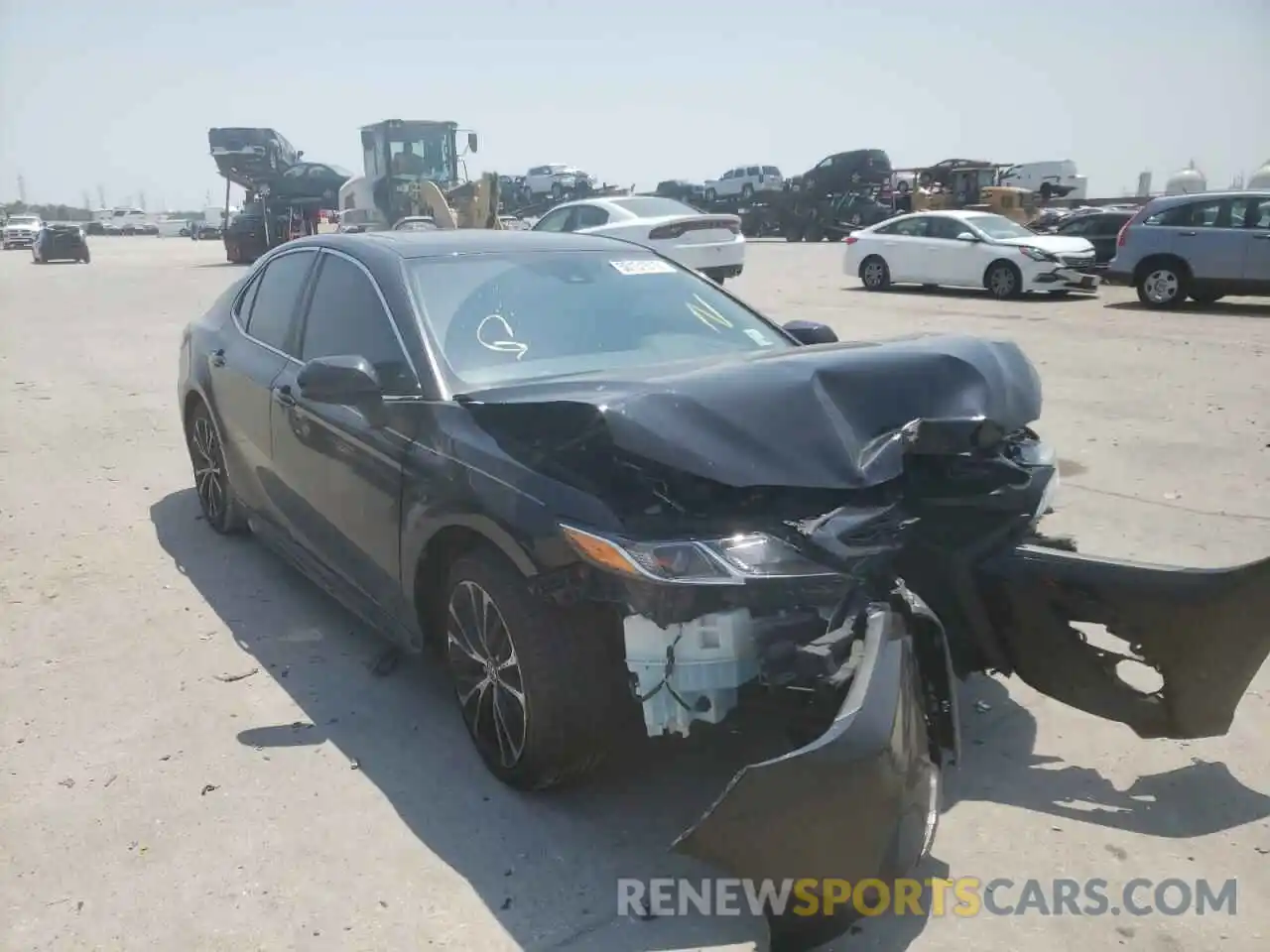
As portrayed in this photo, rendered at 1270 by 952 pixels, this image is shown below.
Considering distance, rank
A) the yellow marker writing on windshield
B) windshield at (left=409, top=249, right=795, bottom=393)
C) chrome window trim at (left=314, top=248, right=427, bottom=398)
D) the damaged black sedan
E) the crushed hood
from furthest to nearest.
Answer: the yellow marker writing on windshield → windshield at (left=409, top=249, right=795, bottom=393) → chrome window trim at (left=314, top=248, right=427, bottom=398) → the crushed hood → the damaged black sedan

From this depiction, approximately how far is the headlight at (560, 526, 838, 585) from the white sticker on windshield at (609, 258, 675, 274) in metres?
1.91

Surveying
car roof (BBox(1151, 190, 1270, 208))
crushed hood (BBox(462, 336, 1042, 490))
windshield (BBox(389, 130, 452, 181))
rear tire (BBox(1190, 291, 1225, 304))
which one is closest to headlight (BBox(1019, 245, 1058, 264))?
car roof (BBox(1151, 190, 1270, 208))

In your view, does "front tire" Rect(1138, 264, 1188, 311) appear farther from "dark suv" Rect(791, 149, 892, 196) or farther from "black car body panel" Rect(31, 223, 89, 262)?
"black car body panel" Rect(31, 223, 89, 262)

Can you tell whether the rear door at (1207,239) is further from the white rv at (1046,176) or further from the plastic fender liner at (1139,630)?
the white rv at (1046,176)

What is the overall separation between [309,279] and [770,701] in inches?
117

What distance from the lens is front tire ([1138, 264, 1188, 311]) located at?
15.4 meters

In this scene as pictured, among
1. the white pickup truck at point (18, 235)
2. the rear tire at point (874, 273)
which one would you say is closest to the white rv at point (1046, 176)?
the rear tire at point (874, 273)

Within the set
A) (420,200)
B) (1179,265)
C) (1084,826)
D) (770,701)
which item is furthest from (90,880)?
(420,200)

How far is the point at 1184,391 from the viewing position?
9344mm

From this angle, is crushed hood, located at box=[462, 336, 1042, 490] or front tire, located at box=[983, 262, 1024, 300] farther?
front tire, located at box=[983, 262, 1024, 300]

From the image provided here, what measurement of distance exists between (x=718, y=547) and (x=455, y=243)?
7.08ft

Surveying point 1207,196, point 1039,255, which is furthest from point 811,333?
point 1039,255

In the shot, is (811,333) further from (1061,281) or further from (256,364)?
(1061,281)

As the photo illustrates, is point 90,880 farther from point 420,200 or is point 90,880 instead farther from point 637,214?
point 420,200
